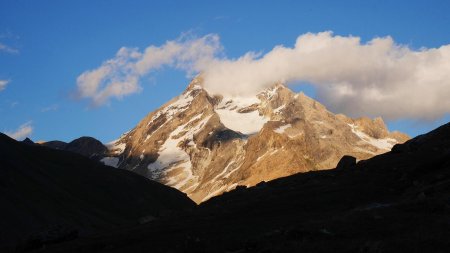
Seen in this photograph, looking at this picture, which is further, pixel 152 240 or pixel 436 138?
pixel 436 138

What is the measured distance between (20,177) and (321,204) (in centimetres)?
12679

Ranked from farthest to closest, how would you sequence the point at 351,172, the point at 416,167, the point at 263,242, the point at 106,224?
the point at 106,224
the point at 351,172
the point at 416,167
the point at 263,242

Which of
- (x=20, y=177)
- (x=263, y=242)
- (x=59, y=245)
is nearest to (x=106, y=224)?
(x=20, y=177)

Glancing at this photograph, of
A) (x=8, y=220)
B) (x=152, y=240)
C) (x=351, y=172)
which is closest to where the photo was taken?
(x=152, y=240)

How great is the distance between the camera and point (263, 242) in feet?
135

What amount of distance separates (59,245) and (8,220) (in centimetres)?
8385

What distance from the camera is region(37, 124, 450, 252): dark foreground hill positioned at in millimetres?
37406

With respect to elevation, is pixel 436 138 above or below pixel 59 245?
above

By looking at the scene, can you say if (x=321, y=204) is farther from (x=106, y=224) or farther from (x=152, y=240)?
(x=106, y=224)

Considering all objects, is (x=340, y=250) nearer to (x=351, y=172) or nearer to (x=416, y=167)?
(x=416, y=167)

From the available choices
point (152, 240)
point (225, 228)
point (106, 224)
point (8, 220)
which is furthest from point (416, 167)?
point (106, 224)

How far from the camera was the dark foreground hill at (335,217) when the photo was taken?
123 ft

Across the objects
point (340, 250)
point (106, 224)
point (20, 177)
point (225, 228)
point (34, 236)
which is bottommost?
point (340, 250)

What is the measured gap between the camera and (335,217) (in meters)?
49.0
